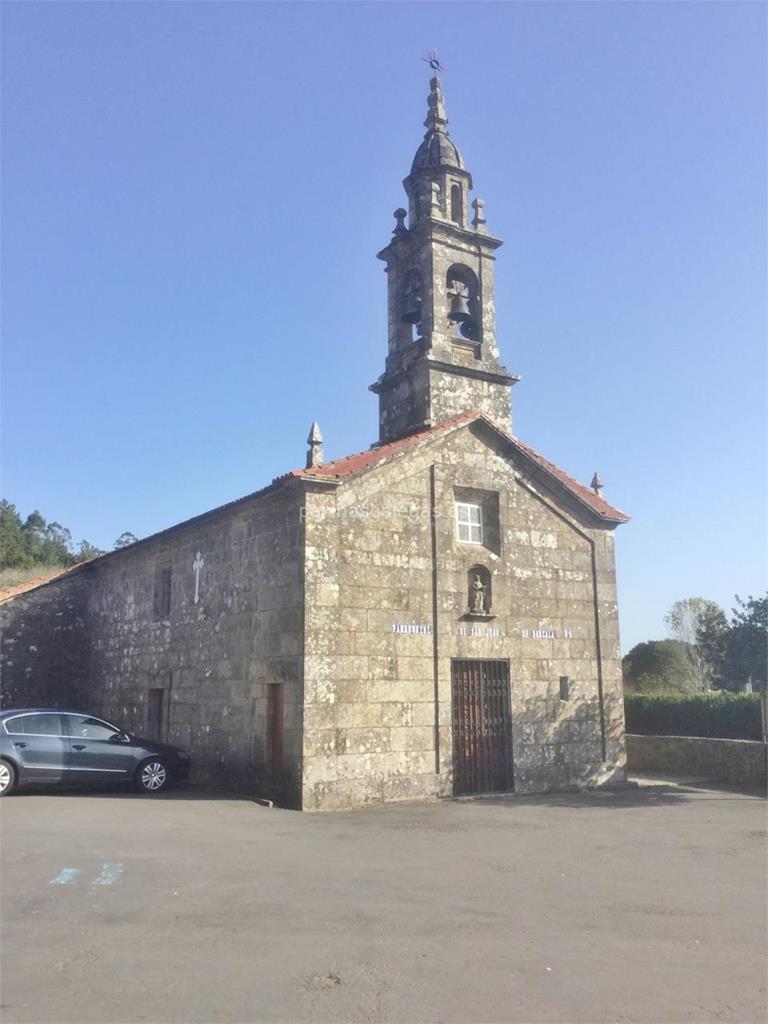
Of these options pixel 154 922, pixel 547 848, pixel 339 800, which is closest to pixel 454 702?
pixel 339 800

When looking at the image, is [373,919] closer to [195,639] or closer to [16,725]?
[16,725]

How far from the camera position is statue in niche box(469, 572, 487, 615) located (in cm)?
1477

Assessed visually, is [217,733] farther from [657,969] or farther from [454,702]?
[657,969]

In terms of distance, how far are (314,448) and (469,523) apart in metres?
3.30

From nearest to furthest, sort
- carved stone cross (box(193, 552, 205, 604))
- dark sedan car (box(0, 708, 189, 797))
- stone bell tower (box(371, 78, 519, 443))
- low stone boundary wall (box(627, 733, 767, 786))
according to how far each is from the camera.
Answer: dark sedan car (box(0, 708, 189, 797)) < carved stone cross (box(193, 552, 205, 604)) < low stone boundary wall (box(627, 733, 767, 786)) < stone bell tower (box(371, 78, 519, 443))

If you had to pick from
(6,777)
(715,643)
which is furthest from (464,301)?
(715,643)

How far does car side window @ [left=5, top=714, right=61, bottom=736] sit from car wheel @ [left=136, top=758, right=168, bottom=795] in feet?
Answer: 5.01

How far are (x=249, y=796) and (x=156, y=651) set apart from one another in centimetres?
538

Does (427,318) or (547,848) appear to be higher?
(427,318)

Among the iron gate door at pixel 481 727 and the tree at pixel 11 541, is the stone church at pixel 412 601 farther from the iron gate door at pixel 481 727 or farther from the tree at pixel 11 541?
the tree at pixel 11 541

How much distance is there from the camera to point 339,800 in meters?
12.6

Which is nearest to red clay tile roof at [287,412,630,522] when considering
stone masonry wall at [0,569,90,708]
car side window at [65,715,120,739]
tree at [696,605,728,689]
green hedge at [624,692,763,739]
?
car side window at [65,715,120,739]

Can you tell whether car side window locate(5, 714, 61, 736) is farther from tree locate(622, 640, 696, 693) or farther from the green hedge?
tree locate(622, 640, 696, 693)

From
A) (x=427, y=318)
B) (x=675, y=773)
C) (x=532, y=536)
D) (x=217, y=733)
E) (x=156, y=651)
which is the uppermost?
(x=427, y=318)
